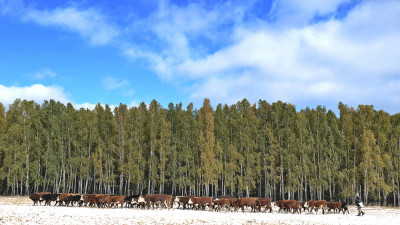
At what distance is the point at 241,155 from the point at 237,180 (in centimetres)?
545

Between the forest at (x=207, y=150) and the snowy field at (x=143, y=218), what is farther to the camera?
the forest at (x=207, y=150)

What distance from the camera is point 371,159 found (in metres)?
58.8

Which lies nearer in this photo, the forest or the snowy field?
the snowy field

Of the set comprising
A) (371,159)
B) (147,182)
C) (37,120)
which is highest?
(37,120)

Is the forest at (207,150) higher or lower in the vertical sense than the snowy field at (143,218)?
higher

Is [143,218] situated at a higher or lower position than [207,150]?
lower

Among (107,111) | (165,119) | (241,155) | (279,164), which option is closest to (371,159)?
(279,164)

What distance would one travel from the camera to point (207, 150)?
6253 centimetres

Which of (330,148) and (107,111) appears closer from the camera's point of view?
(330,148)

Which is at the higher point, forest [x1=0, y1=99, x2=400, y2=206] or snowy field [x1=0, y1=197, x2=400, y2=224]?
forest [x1=0, y1=99, x2=400, y2=206]

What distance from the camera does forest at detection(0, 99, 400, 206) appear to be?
6078 centimetres

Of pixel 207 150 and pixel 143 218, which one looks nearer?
pixel 143 218

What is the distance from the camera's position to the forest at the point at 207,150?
199 ft

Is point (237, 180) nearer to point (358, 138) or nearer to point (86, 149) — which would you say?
point (358, 138)
